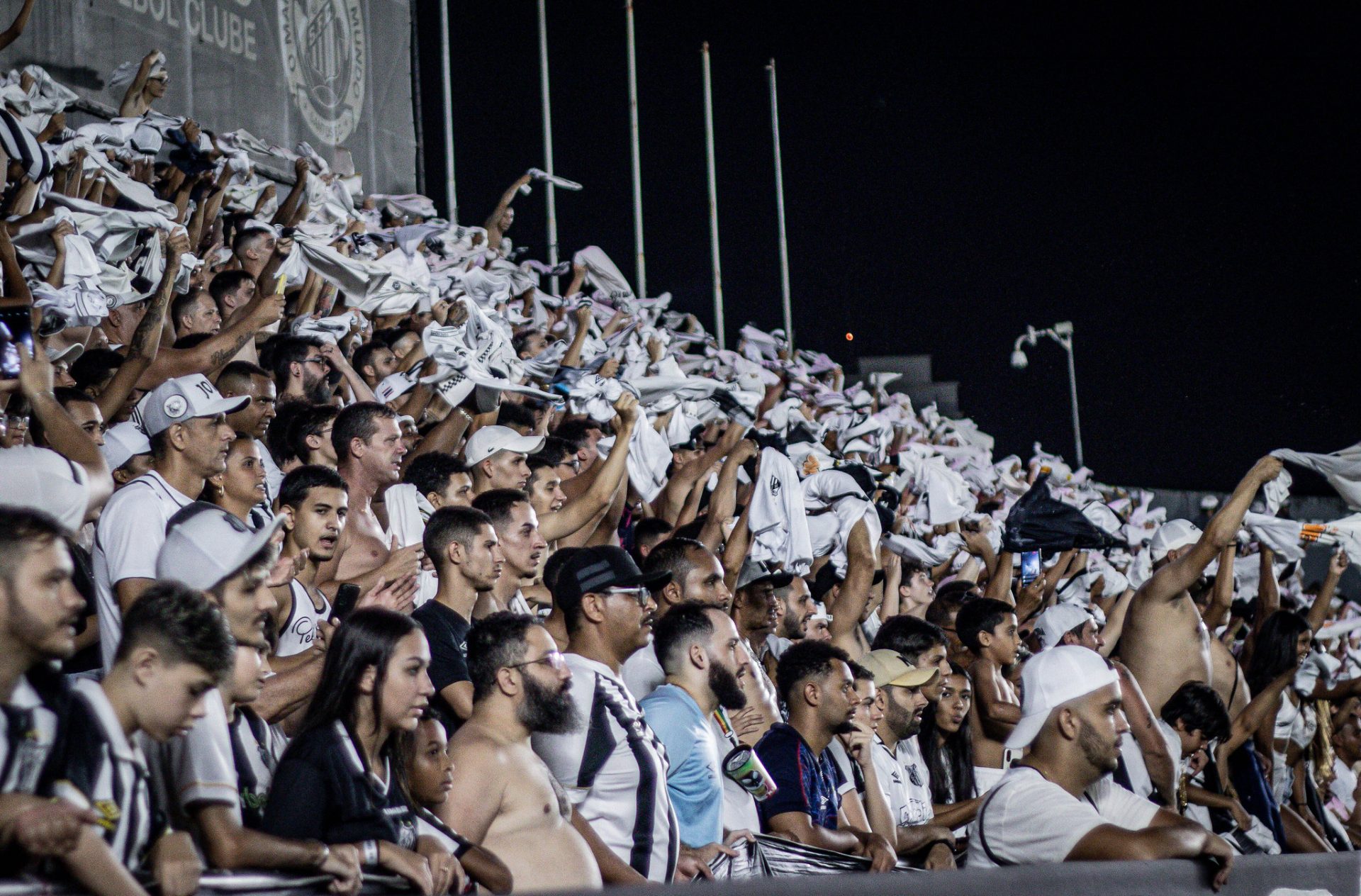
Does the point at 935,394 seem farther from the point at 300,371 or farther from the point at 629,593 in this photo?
the point at 629,593

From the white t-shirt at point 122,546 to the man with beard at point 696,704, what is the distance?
1.48 m

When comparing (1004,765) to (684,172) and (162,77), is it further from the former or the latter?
(684,172)

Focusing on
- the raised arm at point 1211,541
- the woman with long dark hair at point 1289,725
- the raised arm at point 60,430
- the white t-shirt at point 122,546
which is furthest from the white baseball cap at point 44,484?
the woman with long dark hair at point 1289,725

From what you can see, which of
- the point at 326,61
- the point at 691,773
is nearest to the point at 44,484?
the point at 691,773

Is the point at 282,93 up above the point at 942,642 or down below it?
above

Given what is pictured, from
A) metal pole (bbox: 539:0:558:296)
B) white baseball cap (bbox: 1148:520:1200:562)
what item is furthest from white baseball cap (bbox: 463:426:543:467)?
metal pole (bbox: 539:0:558:296)

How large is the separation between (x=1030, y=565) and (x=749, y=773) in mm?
4361

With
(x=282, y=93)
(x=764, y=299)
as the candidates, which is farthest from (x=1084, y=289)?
(x=282, y=93)

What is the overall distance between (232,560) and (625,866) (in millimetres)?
1340

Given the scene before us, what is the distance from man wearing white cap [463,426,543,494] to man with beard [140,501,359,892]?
2.50 m

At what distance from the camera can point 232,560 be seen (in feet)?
10.8

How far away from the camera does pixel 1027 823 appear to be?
4074 millimetres

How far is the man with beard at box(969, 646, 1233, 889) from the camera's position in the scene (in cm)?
400

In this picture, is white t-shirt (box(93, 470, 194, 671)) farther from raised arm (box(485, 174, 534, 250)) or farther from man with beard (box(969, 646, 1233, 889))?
raised arm (box(485, 174, 534, 250))
